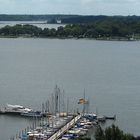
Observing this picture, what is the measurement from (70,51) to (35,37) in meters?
15.7

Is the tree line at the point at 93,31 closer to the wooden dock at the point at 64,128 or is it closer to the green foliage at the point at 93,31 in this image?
the green foliage at the point at 93,31

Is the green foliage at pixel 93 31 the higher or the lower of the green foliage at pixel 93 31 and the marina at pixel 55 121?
the higher

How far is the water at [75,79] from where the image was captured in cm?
1587

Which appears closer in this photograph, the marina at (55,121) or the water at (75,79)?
the marina at (55,121)

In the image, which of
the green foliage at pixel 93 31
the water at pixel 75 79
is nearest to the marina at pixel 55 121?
the water at pixel 75 79

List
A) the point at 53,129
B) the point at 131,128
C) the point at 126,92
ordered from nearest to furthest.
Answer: the point at 53,129 → the point at 131,128 → the point at 126,92

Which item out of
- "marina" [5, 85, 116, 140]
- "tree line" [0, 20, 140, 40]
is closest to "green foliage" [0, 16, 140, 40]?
"tree line" [0, 20, 140, 40]

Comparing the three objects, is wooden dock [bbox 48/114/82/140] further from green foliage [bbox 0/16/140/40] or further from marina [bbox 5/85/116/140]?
green foliage [bbox 0/16/140/40]

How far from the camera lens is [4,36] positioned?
5322 cm

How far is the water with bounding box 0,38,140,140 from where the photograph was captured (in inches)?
625

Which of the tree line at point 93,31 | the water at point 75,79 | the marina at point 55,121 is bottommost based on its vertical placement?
the water at point 75,79

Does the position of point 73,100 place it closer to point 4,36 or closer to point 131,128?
point 131,128

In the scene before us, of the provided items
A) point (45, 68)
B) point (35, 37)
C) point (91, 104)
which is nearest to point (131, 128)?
point (91, 104)

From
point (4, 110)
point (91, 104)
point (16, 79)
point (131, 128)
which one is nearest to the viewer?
point (131, 128)
